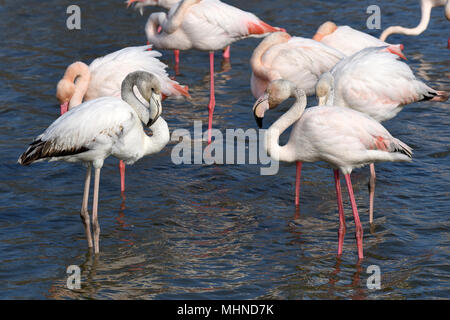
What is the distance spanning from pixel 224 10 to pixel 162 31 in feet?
2.73

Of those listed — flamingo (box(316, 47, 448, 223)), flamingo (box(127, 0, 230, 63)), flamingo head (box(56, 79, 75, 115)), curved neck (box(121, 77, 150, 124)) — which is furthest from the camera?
flamingo (box(127, 0, 230, 63))

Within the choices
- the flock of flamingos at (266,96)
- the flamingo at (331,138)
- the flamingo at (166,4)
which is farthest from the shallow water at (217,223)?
the flamingo at (166,4)

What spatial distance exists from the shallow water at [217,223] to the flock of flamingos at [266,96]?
0.32 meters

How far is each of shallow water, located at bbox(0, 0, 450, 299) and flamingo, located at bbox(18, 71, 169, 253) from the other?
557mm

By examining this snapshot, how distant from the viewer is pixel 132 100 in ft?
21.0

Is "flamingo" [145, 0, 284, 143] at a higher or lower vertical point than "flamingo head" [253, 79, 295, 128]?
higher

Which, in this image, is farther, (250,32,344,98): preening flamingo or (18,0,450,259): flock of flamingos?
(250,32,344,98): preening flamingo

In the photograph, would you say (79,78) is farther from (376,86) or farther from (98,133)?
(376,86)

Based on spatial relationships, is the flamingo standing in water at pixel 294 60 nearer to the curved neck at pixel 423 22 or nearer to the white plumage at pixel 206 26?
the white plumage at pixel 206 26

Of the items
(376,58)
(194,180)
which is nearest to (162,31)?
(194,180)

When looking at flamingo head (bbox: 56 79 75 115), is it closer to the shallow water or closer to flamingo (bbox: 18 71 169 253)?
the shallow water

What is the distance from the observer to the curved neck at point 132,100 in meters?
6.37

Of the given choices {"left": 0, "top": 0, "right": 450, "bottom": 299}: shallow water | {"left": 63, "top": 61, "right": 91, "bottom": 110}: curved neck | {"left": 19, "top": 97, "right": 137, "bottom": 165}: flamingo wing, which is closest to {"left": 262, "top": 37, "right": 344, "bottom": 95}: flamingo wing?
{"left": 0, "top": 0, "right": 450, "bottom": 299}: shallow water

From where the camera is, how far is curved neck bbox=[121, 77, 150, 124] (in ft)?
20.9
